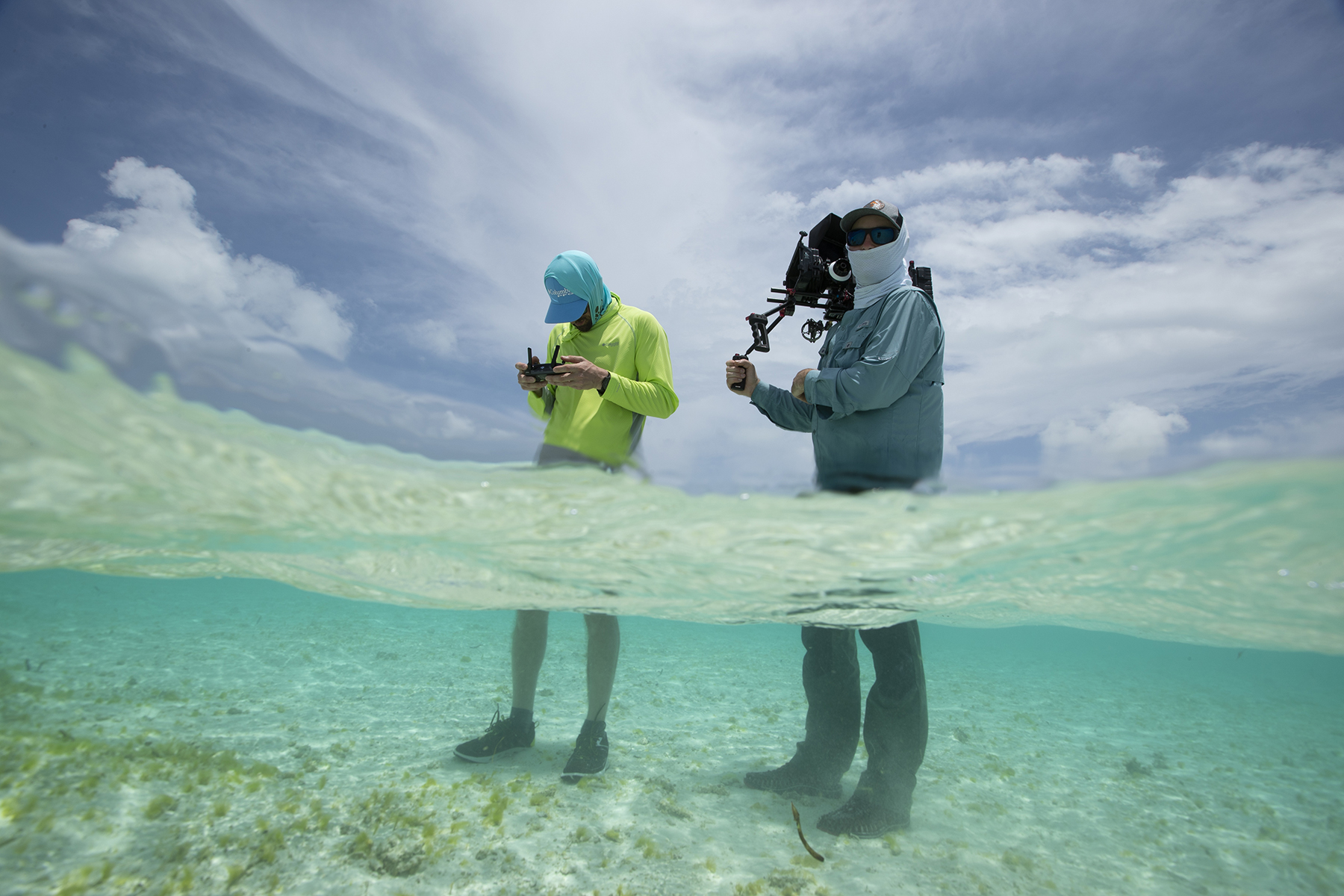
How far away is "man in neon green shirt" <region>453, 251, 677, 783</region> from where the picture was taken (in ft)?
12.8

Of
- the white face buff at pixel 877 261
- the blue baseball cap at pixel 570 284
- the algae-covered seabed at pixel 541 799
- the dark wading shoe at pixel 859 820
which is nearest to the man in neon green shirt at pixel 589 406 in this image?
the blue baseball cap at pixel 570 284

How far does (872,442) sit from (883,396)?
1.13 ft

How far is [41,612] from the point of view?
1803 centimetres

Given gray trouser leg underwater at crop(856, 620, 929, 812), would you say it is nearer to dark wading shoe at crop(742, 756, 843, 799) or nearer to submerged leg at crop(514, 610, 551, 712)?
dark wading shoe at crop(742, 756, 843, 799)

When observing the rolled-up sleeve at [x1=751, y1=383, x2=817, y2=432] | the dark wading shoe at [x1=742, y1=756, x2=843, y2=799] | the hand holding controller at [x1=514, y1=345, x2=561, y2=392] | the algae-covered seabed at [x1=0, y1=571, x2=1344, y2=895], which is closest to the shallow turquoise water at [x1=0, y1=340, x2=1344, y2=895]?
the algae-covered seabed at [x1=0, y1=571, x2=1344, y2=895]

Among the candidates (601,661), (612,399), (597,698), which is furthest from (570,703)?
(612,399)

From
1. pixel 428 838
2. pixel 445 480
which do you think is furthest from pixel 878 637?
pixel 445 480

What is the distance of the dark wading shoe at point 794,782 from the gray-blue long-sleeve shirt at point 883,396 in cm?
253

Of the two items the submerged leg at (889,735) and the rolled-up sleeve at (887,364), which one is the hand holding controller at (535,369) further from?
the submerged leg at (889,735)

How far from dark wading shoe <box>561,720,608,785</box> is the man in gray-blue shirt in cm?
168

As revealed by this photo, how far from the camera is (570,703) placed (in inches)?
336

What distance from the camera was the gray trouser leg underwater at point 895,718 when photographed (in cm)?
383

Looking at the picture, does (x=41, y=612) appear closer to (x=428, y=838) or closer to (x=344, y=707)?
(x=344, y=707)

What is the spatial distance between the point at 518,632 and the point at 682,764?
2.18 metres
